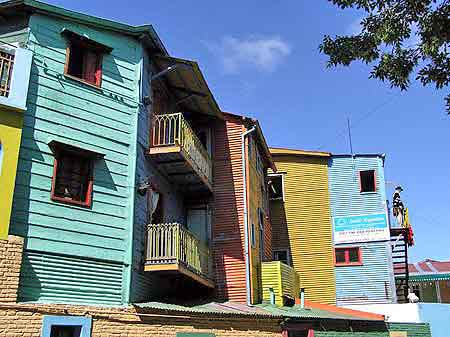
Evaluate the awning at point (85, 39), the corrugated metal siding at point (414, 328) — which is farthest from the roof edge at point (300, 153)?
the awning at point (85, 39)

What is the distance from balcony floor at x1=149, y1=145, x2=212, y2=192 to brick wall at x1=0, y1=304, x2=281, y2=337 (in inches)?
181

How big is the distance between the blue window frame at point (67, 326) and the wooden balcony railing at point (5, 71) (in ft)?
17.3

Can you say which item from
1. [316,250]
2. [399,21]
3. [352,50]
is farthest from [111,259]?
[316,250]

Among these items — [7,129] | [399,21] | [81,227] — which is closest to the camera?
[399,21]

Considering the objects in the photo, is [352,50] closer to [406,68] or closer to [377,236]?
[406,68]

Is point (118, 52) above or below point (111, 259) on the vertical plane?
above

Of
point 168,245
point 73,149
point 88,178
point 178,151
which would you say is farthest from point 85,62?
point 168,245

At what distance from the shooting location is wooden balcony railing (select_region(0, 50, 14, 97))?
1248cm

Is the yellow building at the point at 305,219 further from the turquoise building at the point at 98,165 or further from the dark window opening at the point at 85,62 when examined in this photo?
the dark window opening at the point at 85,62

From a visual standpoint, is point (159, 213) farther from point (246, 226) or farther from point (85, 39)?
point (85, 39)

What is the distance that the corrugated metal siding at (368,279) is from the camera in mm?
24000

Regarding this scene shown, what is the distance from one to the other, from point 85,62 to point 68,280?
598cm

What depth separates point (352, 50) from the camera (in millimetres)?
9203

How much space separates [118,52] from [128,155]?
10.1 ft
